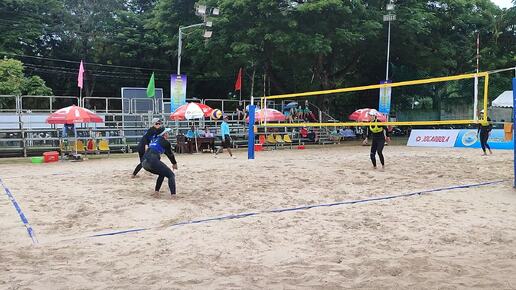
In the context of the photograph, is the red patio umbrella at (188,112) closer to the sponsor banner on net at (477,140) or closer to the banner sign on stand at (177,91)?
the banner sign on stand at (177,91)

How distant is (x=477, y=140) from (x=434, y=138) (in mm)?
2499

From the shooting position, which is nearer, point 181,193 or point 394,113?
point 181,193

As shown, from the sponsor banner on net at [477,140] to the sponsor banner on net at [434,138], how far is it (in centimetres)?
35

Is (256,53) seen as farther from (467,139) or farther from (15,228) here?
(15,228)

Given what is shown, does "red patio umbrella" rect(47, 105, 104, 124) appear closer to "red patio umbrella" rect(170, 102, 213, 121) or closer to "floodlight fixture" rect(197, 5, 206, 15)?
"red patio umbrella" rect(170, 102, 213, 121)

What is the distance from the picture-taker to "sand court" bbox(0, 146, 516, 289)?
429 centimetres

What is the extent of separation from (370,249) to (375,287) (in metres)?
1.23

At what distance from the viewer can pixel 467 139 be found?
21453mm

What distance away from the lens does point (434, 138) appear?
76.2 ft

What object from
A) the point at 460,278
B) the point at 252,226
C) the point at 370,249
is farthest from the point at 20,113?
the point at 460,278

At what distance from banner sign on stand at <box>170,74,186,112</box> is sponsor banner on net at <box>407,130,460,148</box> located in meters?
11.7

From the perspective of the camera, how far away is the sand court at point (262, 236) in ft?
14.1

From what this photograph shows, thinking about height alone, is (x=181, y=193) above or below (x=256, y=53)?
below

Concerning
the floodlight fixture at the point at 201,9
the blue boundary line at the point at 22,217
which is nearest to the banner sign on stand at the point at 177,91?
the floodlight fixture at the point at 201,9
